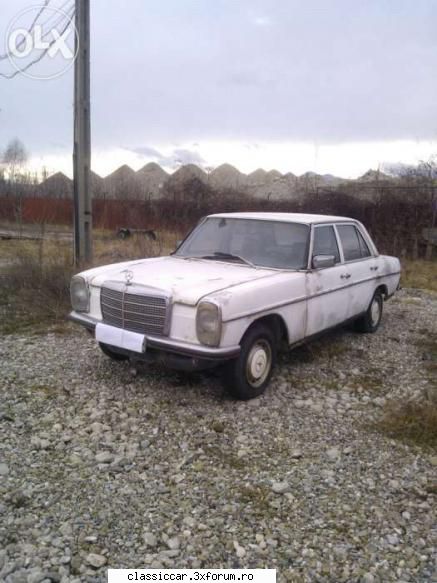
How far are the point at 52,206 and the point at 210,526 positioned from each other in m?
19.5

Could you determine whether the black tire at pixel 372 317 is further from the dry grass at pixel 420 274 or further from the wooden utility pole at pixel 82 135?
the wooden utility pole at pixel 82 135

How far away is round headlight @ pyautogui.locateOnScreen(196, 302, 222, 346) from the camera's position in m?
3.79

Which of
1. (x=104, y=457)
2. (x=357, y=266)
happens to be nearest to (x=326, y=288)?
(x=357, y=266)

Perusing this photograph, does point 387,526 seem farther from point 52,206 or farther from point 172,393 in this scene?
point 52,206

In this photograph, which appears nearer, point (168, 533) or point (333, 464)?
point (168, 533)

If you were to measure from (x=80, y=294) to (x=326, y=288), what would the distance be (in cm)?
245

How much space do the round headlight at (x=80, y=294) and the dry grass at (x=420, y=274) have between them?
25.9 ft

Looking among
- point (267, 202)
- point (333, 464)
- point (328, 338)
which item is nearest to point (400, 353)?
point (328, 338)

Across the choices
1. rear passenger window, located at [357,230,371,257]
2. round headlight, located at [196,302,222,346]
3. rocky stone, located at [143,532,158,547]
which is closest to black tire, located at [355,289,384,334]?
rear passenger window, located at [357,230,371,257]

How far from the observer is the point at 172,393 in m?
4.41

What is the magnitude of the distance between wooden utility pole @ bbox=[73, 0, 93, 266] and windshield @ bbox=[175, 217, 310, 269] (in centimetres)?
336

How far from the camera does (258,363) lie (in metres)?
4.34

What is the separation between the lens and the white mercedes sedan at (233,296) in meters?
3.93

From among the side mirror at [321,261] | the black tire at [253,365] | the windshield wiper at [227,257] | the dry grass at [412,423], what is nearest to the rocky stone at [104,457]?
the black tire at [253,365]
